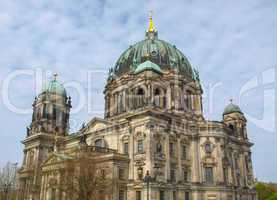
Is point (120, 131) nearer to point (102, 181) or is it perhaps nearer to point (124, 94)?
point (124, 94)

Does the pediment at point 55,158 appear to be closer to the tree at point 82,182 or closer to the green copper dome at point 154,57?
the tree at point 82,182

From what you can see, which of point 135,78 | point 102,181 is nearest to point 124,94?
point 135,78

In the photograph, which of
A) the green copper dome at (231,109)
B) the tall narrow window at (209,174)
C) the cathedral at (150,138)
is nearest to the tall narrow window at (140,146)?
the cathedral at (150,138)

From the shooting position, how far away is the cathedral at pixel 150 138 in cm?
4572

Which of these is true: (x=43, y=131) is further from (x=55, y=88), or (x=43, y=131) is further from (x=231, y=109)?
(x=231, y=109)

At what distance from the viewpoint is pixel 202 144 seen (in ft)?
172

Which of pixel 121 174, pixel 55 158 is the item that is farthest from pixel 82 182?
pixel 55 158

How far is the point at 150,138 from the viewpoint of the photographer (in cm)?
4553

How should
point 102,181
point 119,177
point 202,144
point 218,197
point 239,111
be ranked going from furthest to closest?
point 239,111 < point 202,144 < point 218,197 < point 119,177 < point 102,181

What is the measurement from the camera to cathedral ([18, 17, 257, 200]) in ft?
150

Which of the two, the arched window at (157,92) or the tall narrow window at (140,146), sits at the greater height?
the arched window at (157,92)

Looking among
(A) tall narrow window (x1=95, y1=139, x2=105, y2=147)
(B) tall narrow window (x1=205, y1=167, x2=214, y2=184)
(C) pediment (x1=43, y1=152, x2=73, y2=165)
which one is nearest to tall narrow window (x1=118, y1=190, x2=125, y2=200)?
(C) pediment (x1=43, y1=152, x2=73, y2=165)

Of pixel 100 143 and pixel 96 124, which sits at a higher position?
pixel 96 124

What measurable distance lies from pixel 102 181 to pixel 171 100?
27.6 meters
